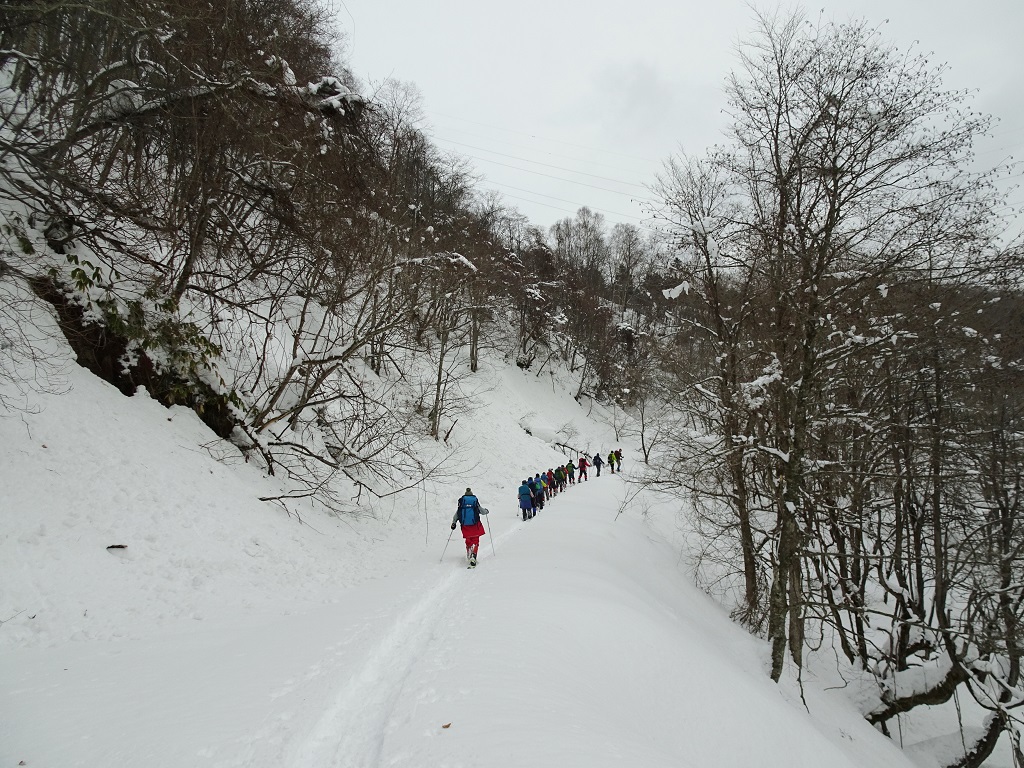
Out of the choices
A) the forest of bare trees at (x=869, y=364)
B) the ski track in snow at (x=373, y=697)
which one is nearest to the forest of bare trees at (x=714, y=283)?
the forest of bare trees at (x=869, y=364)

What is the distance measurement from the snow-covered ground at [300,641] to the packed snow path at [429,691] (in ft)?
0.09

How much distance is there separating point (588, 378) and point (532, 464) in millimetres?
19473

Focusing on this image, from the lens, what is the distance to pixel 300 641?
554cm

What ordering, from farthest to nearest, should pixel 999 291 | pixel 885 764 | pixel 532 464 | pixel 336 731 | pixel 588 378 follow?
pixel 588 378, pixel 532 464, pixel 885 764, pixel 999 291, pixel 336 731

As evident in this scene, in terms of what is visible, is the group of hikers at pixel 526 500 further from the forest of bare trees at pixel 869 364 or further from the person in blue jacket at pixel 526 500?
the forest of bare trees at pixel 869 364

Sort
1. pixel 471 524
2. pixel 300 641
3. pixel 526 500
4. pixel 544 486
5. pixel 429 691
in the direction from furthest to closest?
pixel 544 486 → pixel 526 500 → pixel 471 524 → pixel 300 641 → pixel 429 691

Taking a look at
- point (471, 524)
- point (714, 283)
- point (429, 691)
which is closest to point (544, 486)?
point (471, 524)

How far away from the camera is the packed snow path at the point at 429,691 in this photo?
347cm

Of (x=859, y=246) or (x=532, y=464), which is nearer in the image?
(x=859, y=246)

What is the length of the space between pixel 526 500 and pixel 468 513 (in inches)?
216

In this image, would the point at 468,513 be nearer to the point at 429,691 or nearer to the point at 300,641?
the point at 300,641

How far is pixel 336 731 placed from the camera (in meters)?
3.91

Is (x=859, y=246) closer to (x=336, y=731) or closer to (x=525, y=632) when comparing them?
(x=525, y=632)

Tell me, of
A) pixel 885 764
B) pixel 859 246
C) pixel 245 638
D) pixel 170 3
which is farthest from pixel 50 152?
pixel 885 764
